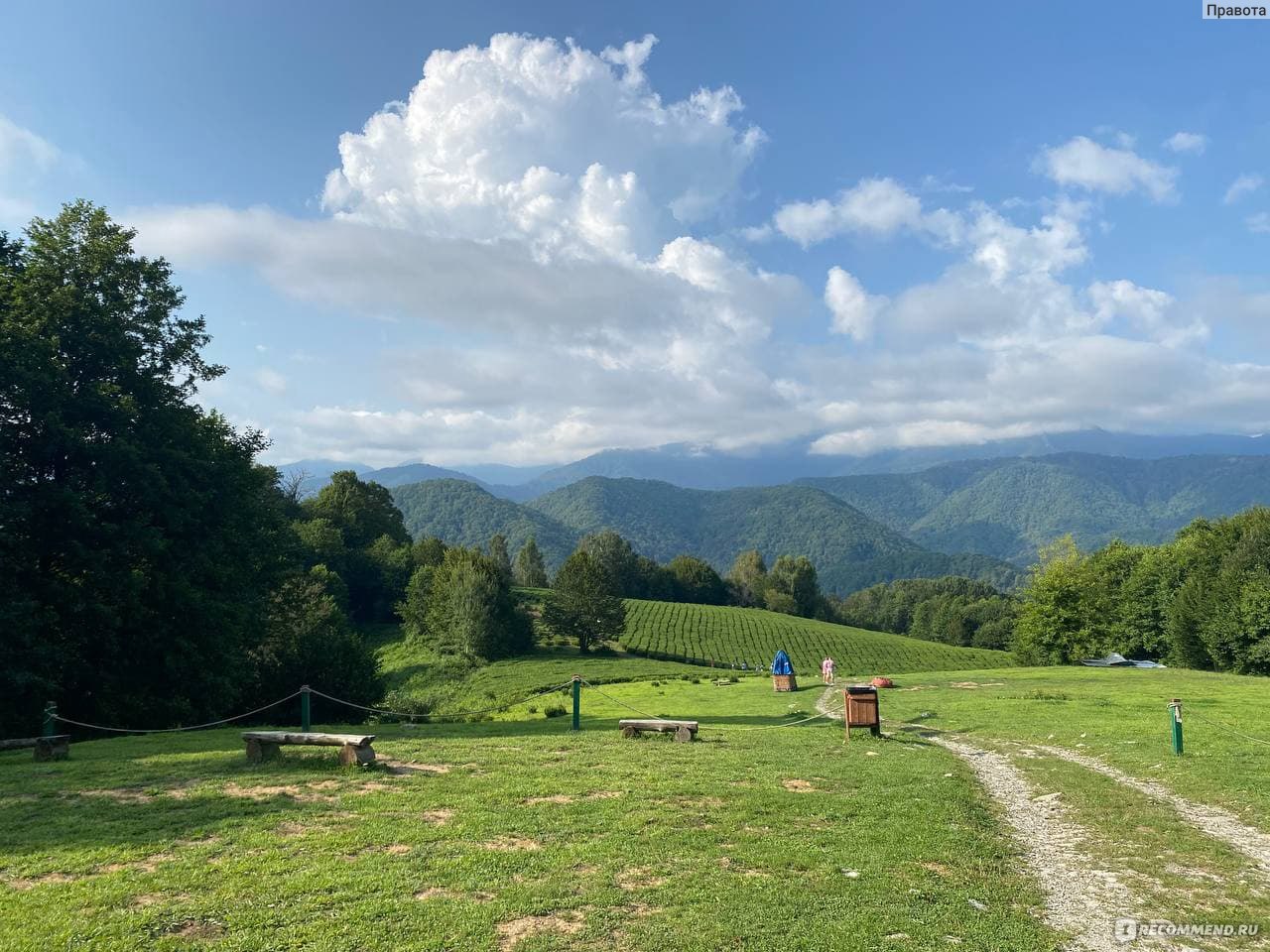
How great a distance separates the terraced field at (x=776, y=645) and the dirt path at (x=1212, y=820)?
201ft

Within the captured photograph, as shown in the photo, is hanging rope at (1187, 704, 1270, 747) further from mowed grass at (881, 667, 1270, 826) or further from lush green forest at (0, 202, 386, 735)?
lush green forest at (0, 202, 386, 735)

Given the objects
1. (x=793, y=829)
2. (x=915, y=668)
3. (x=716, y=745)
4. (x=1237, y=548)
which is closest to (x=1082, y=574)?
(x=1237, y=548)

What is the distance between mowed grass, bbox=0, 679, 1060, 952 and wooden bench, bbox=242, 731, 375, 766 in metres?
0.34

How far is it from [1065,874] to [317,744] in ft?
44.7

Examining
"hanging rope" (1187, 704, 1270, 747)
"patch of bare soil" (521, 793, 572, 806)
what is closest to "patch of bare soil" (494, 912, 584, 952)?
"patch of bare soil" (521, 793, 572, 806)

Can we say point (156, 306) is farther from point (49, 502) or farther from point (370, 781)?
point (370, 781)

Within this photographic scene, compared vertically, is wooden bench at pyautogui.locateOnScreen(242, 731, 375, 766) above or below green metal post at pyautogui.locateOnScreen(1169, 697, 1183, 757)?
above

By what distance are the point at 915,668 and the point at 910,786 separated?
75.6 metres

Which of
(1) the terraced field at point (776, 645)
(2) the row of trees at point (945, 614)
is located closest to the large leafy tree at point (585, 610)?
(1) the terraced field at point (776, 645)

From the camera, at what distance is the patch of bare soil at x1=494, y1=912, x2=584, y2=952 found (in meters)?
6.74

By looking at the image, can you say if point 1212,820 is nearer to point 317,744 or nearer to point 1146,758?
point 1146,758

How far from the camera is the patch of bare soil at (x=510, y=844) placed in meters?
9.29

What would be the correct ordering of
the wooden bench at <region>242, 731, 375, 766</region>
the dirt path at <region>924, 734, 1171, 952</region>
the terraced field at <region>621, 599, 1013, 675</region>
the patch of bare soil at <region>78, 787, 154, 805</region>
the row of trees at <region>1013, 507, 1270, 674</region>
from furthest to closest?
the terraced field at <region>621, 599, 1013, 675</region>
the row of trees at <region>1013, 507, 1270, 674</region>
the wooden bench at <region>242, 731, 375, 766</region>
the patch of bare soil at <region>78, 787, 154, 805</region>
the dirt path at <region>924, 734, 1171, 952</region>

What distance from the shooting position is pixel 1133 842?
1036 cm
